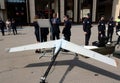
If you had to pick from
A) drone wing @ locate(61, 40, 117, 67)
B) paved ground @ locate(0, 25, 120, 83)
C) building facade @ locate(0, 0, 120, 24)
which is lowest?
paved ground @ locate(0, 25, 120, 83)

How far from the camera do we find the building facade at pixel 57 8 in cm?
2631

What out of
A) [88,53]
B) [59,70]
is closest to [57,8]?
[59,70]

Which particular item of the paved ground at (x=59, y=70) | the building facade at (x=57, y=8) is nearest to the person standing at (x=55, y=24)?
the paved ground at (x=59, y=70)

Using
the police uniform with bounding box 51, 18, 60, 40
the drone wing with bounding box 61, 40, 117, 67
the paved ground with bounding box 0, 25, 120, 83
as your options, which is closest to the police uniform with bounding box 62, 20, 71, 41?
the police uniform with bounding box 51, 18, 60, 40

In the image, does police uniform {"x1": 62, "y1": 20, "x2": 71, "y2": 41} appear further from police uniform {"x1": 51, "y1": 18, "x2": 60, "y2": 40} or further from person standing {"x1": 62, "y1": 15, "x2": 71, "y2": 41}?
police uniform {"x1": 51, "y1": 18, "x2": 60, "y2": 40}

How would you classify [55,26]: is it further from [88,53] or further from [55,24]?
[88,53]

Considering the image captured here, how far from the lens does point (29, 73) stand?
22.2 feet

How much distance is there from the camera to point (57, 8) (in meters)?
27.7

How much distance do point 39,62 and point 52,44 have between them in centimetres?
150

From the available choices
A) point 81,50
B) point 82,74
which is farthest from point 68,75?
point 81,50

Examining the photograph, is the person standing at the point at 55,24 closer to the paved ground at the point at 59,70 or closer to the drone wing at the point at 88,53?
the paved ground at the point at 59,70

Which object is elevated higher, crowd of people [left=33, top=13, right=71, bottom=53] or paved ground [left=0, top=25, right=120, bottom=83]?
crowd of people [left=33, top=13, right=71, bottom=53]

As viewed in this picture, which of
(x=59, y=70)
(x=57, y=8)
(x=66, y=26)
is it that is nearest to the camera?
(x=59, y=70)

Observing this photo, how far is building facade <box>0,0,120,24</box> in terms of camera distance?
1036 inches
